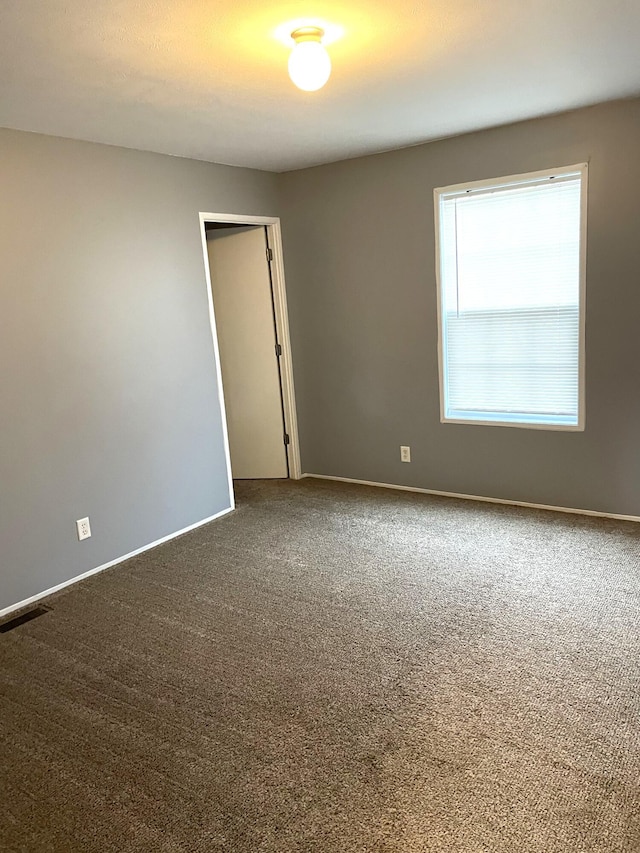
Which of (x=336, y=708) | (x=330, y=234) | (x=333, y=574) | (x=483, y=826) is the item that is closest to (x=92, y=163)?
(x=330, y=234)

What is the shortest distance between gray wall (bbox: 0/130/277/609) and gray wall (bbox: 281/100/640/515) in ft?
2.71

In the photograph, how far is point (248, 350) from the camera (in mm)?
5047

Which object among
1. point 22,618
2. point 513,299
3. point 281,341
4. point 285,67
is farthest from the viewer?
point 281,341

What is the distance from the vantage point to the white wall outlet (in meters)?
3.52

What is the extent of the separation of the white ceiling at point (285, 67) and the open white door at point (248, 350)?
1225mm

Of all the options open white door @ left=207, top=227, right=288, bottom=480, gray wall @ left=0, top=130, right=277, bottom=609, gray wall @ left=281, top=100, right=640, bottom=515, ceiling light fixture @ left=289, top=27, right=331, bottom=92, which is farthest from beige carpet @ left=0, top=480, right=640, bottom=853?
ceiling light fixture @ left=289, top=27, right=331, bottom=92

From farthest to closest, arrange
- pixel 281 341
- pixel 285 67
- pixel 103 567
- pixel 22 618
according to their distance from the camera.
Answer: pixel 281 341 < pixel 103 567 < pixel 22 618 < pixel 285 67

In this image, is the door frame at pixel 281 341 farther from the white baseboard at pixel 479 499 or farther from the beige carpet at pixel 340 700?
the beige carpet at pixel 340 700

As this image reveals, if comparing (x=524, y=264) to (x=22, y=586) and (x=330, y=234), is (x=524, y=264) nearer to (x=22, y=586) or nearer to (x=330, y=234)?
(x=330, y=234)

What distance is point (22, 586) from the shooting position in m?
3.27

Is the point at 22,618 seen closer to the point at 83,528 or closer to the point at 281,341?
the point at 83,528

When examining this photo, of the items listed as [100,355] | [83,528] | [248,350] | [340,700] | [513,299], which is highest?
[513,299]

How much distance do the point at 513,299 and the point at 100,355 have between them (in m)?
2.55

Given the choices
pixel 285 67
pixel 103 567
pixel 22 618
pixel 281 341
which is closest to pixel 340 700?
pixel 22 618
